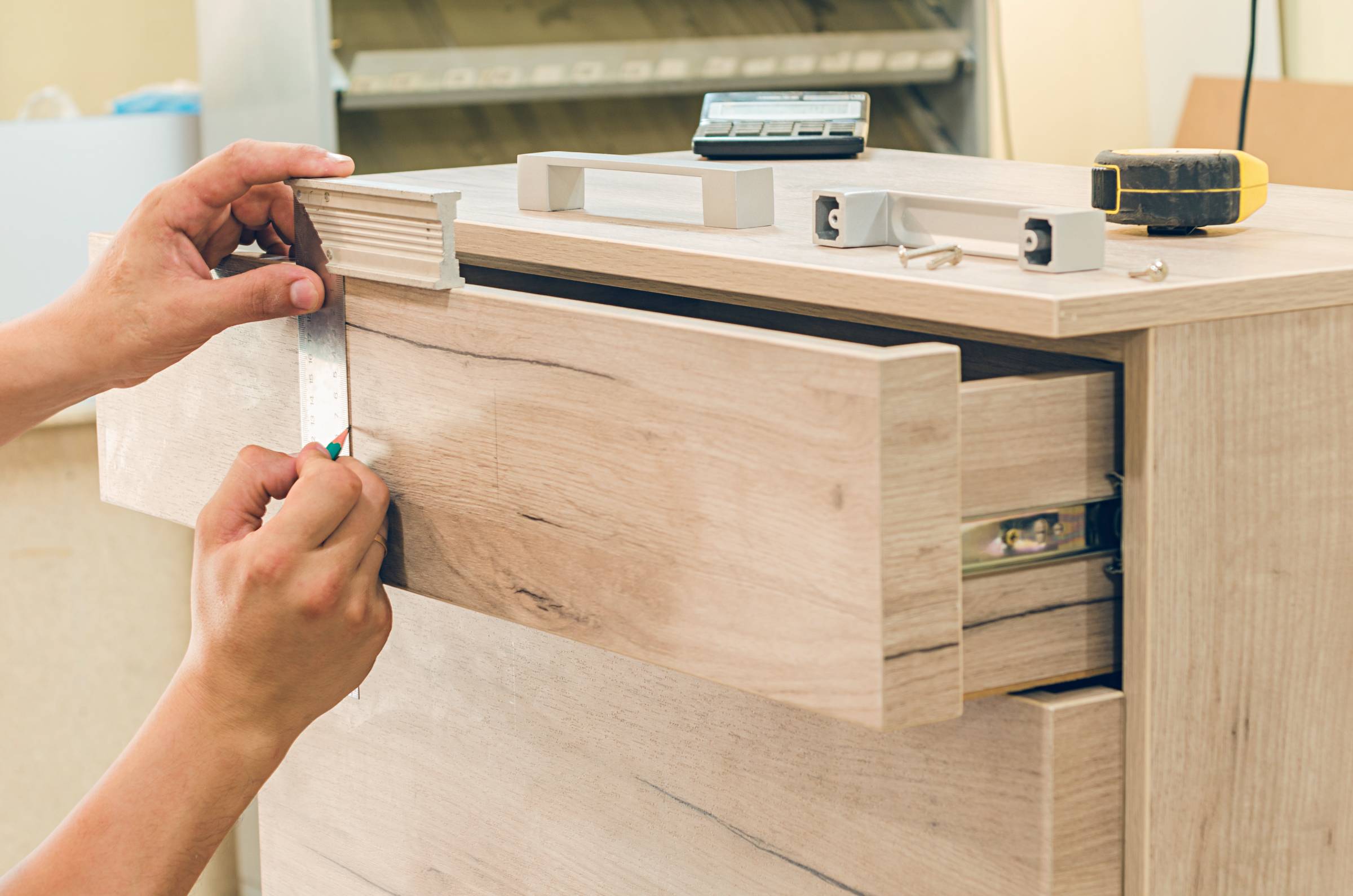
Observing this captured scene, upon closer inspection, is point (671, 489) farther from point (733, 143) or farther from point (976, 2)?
point (976, 2)

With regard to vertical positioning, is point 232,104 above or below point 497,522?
above

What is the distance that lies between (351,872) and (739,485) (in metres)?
0.47

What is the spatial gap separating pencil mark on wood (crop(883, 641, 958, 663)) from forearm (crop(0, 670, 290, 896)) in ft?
1.00

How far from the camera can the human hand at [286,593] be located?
59cm

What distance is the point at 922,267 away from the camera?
0.53 m

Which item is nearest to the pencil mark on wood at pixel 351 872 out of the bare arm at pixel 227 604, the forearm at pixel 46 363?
the bare arm at pixel 227 604

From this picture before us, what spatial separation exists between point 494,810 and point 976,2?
168cm

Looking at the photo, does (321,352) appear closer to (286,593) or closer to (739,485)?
(286,593)

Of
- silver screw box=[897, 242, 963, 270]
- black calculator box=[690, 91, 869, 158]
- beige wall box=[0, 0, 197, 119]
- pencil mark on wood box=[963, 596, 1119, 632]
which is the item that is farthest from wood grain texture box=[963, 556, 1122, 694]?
beige wall box=[0, 0, 197, 119]

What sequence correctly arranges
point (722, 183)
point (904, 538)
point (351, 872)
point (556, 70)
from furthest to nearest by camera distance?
point (556, 70), point (351, 872), point (722, 183), point (904, 538)

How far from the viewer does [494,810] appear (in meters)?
0.74

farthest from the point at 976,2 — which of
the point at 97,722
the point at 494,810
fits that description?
the point at 494,810

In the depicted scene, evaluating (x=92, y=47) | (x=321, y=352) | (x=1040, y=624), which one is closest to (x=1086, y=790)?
(x=1040, y=624)

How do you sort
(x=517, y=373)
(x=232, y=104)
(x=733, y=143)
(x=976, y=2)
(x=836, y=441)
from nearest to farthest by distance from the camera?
(x=836, y=441), (x=517, y=373), (x=733, y=143), (x=232, y=104), (x=976, y=2)
